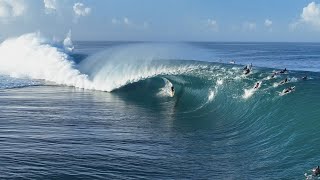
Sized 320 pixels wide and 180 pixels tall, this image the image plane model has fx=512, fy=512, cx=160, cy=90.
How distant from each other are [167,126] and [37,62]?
52178 mm

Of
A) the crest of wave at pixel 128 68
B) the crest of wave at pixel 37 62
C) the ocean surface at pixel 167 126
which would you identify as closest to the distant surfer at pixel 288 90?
the ocean surface at pixel 167 126

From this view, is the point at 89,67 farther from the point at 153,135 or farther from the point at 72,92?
the point at 153,135

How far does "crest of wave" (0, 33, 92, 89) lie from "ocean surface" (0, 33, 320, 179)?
7.02 m

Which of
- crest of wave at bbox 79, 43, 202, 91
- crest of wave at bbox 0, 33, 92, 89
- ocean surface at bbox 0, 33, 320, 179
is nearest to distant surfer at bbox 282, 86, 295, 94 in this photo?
ocean surface at bbox 0, 33, 320, 179

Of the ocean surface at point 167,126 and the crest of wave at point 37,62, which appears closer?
the ocean surface at point 167,126

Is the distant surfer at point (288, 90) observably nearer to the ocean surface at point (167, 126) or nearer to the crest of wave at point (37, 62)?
the ocean surface at point (167, 126)

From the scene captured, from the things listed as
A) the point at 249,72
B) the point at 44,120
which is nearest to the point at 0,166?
the point at 44,120

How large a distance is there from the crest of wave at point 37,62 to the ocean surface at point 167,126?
7016 mm

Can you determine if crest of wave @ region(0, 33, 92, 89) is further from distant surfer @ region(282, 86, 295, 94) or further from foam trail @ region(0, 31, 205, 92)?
distant surfer @ region(282, 86, 295, 94)

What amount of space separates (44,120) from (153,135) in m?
8.52

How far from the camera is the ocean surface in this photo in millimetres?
22031

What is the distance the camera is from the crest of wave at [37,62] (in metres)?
64.9

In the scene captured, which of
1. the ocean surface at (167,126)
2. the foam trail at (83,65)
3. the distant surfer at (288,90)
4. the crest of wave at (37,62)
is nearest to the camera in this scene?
the ocean surface at (167,126)

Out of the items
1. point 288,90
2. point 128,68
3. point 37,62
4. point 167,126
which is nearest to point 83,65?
point 37,62
